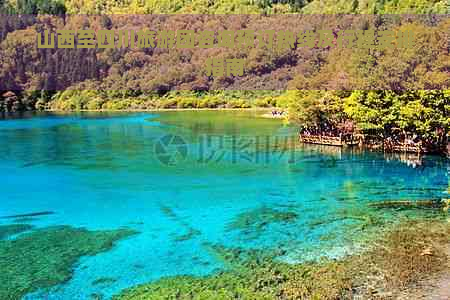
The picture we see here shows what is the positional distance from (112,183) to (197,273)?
1628cm

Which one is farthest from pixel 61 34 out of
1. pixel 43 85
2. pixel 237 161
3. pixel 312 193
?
pixel 312 193

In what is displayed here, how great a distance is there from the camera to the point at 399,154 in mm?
39031

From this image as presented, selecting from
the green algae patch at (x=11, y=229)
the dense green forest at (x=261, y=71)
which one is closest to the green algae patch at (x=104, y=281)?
the green algae patch at (x=11, y=229)

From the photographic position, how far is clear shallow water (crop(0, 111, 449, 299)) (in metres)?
19.3

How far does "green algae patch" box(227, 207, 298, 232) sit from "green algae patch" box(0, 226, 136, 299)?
15.4 ft

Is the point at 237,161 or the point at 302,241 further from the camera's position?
the point at 237,161

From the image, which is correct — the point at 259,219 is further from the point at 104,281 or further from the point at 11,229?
the point at 11,229

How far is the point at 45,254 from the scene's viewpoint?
19.9 meters

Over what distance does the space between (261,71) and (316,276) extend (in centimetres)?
12612

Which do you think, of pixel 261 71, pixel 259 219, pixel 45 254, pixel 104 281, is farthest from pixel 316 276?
pixel 261 71

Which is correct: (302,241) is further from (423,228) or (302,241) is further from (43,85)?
(43,85)

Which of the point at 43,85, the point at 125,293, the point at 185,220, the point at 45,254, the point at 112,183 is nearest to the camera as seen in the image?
the point at 125,293

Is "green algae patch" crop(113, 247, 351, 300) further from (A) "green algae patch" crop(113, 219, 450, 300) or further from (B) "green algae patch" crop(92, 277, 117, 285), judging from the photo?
(B) "green algae patch" crop(92, 277, 117, 285)

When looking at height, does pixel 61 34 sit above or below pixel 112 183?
above
